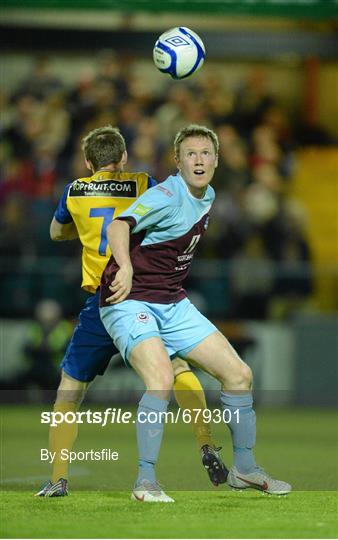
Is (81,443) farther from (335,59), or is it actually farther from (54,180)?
(335,59)

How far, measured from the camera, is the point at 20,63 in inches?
704

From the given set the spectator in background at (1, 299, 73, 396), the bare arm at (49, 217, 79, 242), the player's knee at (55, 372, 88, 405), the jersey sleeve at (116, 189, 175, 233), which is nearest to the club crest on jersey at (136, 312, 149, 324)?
the jersey sleeve at (116, 189, 175, 233)

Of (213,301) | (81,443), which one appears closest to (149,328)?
(81,443)

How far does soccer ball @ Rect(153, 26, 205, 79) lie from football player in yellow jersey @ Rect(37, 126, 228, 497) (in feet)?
2.37

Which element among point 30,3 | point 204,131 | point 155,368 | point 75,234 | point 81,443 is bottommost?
point 81,443

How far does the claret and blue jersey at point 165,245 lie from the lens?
22.2 ft

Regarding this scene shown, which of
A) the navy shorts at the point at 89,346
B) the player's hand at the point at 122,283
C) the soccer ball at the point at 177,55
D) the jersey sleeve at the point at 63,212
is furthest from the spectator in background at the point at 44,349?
the player's hand at the point at 122,283

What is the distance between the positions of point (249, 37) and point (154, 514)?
13137 mm

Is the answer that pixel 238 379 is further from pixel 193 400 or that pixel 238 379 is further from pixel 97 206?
pixel 97 206

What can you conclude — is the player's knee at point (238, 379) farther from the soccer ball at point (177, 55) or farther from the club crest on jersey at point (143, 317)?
the soccer ball at point (177, 55)

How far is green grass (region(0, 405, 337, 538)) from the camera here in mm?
5793

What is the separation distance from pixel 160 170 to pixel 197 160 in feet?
28.2

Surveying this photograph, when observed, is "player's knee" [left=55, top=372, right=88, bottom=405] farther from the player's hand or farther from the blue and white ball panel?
the player's hand

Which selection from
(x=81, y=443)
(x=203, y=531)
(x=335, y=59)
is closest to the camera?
(x=203, y=531)
